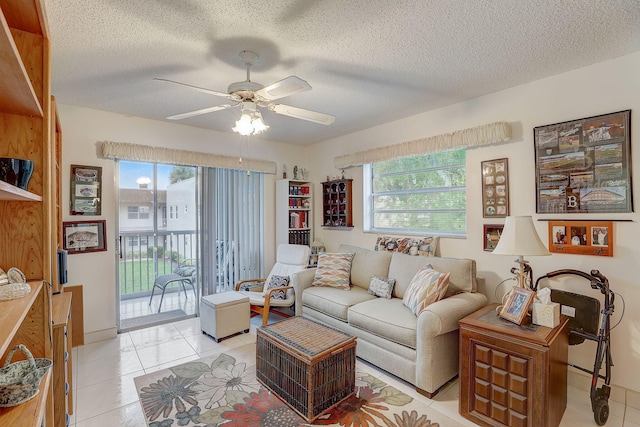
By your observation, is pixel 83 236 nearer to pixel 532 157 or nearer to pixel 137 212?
pixel 137 212

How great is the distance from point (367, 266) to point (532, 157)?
6.49ft

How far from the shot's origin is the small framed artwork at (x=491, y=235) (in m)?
3.02

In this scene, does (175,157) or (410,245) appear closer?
(410,245)

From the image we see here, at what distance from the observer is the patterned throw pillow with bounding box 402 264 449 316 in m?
2.65

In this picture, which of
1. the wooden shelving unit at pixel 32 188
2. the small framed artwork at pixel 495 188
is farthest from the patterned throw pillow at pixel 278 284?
the wooden shelving unit at pixel 32 188

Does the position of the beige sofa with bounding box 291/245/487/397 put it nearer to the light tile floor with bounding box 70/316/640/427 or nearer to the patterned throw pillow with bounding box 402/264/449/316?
the patterned throw pillow with bounding box 402/264/449/316

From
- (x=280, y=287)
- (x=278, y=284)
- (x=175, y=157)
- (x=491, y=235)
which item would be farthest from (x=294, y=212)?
(x=491, y=235)

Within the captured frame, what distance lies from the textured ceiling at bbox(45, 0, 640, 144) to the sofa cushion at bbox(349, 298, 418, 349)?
6.70 ft

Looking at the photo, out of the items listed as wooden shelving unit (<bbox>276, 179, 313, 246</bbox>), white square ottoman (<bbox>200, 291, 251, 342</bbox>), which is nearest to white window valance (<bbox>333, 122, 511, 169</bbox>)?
wooden shelving unit (<bbox>276, 179, 313, 246</bbox>)

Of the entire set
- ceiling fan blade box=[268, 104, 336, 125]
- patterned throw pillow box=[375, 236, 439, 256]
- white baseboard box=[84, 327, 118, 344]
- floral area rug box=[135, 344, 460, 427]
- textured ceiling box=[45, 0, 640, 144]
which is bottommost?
floral area rug box=[135, 344, 460, 427]

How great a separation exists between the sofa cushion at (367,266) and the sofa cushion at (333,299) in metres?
0.11

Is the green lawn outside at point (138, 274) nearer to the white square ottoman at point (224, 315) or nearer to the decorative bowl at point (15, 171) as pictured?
the white square ottoman at point (224, 315)

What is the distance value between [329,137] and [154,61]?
110 inches

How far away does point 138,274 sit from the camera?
519 cm
